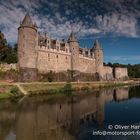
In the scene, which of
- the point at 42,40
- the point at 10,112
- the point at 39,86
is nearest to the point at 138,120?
the point at 10,112

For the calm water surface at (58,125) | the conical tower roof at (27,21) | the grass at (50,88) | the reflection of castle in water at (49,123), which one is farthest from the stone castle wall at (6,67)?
the calm water surface at (58,125)

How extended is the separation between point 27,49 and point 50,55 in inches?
319

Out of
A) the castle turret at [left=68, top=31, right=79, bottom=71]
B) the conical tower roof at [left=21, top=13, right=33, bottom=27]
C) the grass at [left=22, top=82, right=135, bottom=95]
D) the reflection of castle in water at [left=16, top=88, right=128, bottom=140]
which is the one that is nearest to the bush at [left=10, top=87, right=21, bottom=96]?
the grass at [left=22, top=82, right=135, bottom=95]

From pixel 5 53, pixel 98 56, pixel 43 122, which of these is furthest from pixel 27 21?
pixel 98 56

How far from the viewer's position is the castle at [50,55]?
141 feet

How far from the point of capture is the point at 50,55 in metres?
50.0

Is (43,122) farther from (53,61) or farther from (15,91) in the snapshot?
(53,61)

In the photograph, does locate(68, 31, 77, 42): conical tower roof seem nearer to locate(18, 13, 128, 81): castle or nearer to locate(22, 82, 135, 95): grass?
locate(18, 13, 128, 81): castle

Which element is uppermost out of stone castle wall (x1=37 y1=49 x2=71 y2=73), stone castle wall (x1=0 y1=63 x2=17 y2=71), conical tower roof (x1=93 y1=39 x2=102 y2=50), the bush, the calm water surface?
conical tower roof (x1=93 y1=39 x2=102 y2=50)

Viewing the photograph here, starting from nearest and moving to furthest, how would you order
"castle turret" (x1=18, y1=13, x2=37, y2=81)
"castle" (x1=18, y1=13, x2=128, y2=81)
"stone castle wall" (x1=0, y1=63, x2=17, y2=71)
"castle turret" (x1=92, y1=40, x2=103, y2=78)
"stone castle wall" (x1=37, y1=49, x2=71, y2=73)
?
1. "stone castle wall" (x1=0, y1=63, x2=17, y2=71)
2. "castle turret" (x1=18, y1=13, x2=37, y2=81)
3. "castle" (x1=18, y1=13, x2=128, y2=81)
4. "stone castle wall" (x1=37, y1=49, x2=71, y2=73)
5. "castle turret" (x1=92, y1=40, x2=103, y2=78)

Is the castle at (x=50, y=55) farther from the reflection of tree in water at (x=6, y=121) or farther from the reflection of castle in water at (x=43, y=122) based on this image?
the reflection of castle in water at (x=43, y=122)

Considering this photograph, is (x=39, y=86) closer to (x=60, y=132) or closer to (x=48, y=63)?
(x=48, y=63)

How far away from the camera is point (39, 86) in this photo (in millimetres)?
38656

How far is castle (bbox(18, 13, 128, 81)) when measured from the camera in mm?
42906
